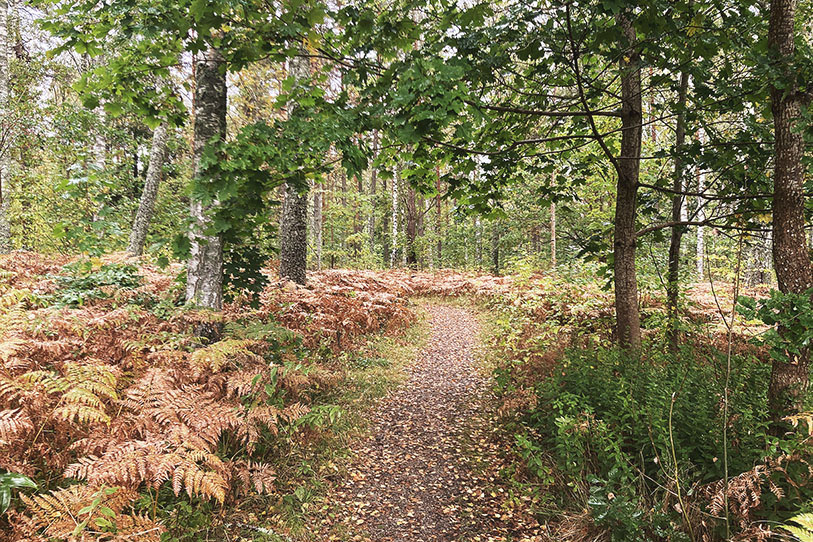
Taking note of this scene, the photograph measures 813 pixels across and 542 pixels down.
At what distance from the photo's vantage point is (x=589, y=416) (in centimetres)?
373

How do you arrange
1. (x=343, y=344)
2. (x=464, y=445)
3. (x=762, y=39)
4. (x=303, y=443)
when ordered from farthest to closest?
1. (x=343, y=344)
2. (x=464, y=445)
3. (x=303, y=443)
4. (x=762, y=39)

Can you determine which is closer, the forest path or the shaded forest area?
the shaded forest area

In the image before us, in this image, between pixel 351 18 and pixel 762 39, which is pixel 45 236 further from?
pixel 762 39

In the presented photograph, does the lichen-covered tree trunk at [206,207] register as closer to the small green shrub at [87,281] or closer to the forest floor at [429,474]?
the small green shrub at [87,281]

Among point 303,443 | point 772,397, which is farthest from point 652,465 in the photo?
point 303,443

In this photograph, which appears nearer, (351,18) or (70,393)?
(70,393)

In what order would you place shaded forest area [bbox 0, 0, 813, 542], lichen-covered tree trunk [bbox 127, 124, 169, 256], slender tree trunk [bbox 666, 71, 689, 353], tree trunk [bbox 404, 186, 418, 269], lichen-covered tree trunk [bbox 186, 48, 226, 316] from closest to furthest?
shaded forest area [bbox 0, 0, 813, 542] < lichen-covered tree trunk [bbox 186, 48, 226, 316] < slender tree trunk [bbox 666, 71, 689, 353] < lichen-covered tree trunk [bbox 127, 124, 169, 256] < tree trunk [bbox 404, 186, 418, 269]

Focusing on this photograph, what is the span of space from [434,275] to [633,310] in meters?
14.6

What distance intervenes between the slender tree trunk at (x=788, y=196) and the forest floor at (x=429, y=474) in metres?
2.39

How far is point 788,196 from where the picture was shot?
2.91 metres

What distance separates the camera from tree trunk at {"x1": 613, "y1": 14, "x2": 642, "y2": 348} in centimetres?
489

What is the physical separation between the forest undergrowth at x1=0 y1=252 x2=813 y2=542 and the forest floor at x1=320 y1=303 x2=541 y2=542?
0.87ft

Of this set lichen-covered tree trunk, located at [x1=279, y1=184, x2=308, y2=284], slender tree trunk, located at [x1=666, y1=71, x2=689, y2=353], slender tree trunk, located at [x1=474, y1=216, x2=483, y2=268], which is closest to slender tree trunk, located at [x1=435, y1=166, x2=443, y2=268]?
slender tree trunk, located at [x1=474, y1=216, x2=483, y2=268]

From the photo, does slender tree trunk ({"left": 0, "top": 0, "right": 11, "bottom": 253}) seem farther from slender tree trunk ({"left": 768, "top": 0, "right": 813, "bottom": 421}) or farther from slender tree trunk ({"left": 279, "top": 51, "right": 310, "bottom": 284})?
slender tree trunk ({"left": 768, "top": 0, "right": 813, "bottom": 421})
